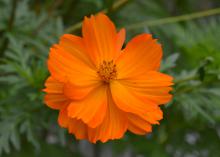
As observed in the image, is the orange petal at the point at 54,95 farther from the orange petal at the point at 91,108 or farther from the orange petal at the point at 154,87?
the orange petal at the point at 154,87

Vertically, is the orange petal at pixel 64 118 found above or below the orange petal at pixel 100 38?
below

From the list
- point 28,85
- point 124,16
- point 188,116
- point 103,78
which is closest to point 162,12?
point 124,16

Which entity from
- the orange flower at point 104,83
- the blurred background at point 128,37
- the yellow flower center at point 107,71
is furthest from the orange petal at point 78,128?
the blurred background at point 128,37

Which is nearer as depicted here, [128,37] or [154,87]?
[154,87]

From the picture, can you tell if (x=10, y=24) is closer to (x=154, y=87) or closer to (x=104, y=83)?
(x=104, y=83)

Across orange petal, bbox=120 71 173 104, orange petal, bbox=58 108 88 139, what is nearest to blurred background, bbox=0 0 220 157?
orange petal, bbox=120 71 173 104

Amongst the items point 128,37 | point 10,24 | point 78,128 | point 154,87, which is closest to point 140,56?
point 154,87

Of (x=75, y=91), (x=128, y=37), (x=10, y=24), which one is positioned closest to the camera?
(x=75, y=91)
